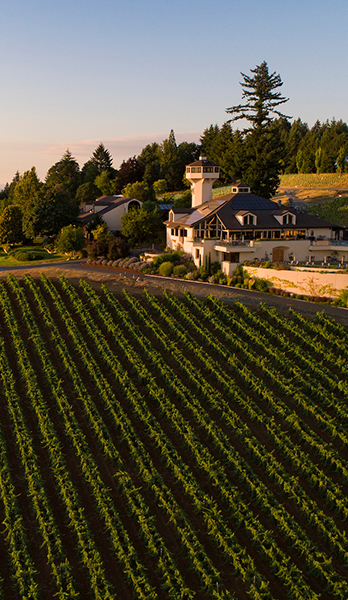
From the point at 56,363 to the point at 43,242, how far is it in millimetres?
44098

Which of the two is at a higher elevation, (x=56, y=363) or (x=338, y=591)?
(x=56, y=363)

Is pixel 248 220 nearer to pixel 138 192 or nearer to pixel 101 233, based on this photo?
pixel 101 233

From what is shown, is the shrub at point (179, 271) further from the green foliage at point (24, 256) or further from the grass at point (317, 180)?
the grass at point (317, 180)

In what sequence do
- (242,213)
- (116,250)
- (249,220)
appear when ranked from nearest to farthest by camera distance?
(242,213)
(249,220)
(116,250)

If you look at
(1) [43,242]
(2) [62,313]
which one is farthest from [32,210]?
(2) [62,313]

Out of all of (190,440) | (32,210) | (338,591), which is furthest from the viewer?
(32,210)

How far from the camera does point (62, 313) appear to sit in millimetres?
36031

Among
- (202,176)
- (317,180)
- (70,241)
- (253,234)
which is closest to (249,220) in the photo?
(253,234)

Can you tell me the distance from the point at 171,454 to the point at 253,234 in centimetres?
3475

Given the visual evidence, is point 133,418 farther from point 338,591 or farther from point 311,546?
point 338,591

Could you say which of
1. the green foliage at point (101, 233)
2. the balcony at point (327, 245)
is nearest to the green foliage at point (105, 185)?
the green foliage at point (101, 233)

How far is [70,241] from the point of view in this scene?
59688 mm

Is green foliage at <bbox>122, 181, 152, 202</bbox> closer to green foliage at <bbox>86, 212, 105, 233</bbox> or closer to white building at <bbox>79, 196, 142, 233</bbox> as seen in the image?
white building at <bbox>79, 196, 142, 233</bbox>

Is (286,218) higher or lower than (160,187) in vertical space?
lower
